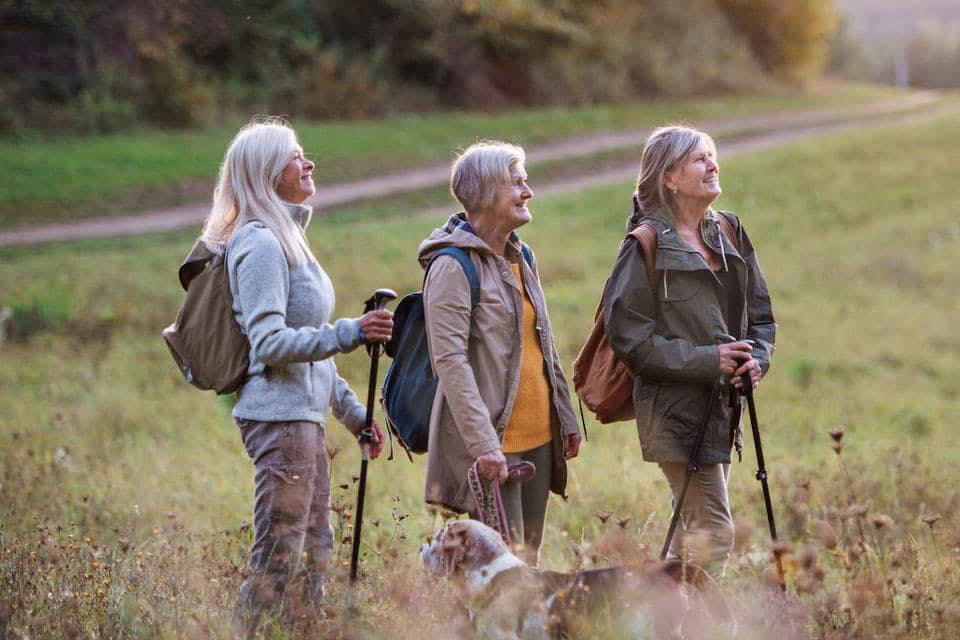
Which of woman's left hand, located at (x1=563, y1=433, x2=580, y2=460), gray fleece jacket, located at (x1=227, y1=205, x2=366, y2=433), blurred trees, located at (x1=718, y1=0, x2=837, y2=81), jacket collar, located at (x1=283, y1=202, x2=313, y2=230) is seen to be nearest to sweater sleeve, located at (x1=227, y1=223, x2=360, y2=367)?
gray fleece jacket, located at (x1=227, y1=205, x2=366, y2=433)

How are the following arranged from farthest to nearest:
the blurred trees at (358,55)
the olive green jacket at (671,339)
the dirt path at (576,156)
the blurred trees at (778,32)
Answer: the blurred trees at (778,32) < the blurred trees at (358,55) < the dirt path at (576,156) < the olive green jacket at (671,339)

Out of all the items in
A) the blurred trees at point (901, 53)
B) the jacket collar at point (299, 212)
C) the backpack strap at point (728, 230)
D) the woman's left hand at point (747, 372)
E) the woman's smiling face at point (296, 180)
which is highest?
the woman's smiling face at point (296, 180)

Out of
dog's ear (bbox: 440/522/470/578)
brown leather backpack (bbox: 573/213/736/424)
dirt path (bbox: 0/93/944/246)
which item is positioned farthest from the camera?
dirt path (bbox: 0/93/944/246)

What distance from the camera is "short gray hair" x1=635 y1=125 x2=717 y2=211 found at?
4.53 m

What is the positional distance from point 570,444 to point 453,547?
3.25ft

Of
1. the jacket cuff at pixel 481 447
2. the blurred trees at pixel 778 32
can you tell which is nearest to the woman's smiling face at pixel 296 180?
the jacket cuff at pixel 481 447

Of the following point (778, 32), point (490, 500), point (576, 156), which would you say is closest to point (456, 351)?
point (490, 500)

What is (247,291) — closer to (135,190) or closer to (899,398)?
(899,398)

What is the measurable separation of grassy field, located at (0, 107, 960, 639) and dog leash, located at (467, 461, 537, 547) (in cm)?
35

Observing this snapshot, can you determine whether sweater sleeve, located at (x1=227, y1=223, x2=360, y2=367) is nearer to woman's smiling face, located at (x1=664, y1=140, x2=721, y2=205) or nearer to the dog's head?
the dog's head

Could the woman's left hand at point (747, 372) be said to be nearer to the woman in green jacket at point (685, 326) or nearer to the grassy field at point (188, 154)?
the woman in green jacket at point (685, 326)

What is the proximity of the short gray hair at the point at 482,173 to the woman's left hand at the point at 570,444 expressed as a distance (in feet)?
3.05

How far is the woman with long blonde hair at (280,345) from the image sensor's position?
13.3 ft

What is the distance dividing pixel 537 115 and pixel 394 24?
420 centimetres
